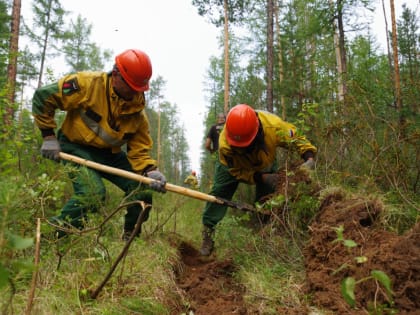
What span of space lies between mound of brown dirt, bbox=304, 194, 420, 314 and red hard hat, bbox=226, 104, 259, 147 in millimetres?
1373

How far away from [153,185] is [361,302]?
2207 mm

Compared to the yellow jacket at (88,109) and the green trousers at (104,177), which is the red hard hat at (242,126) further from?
the green trousers at (104,177)

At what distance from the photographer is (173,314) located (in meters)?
2.45

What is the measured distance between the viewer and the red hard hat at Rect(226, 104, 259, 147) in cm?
396

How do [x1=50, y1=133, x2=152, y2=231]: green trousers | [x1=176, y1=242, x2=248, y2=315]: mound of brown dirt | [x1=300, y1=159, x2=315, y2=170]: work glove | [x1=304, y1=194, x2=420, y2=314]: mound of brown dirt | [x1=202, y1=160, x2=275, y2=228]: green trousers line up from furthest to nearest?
1. [x1=202, y1=160, x2=275, y2=228]: green trousers
2. [x1=300, y1=159, x2=315, y2=170]: work glove
3. [x1=50, y1=133, x2=152, y2=231]: green trousers
4. [x1=176, y1=242, x2=248, y2=315]: mound of brown dirt
5. [x1=304, y1=194, x2=420, y2=314]: mound of brown dirt

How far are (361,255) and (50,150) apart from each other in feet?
10.0

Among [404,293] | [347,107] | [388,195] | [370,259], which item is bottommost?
[404,293]

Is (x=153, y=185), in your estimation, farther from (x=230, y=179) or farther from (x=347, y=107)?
(x=347, y=107)

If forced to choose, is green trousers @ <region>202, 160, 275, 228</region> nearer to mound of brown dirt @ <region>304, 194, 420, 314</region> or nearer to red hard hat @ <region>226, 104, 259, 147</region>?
red hard hat @ <region>226, 104, 259, 147</region>

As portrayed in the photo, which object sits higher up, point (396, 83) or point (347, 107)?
point (396, 83)

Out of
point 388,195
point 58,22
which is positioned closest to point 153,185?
point 388,195


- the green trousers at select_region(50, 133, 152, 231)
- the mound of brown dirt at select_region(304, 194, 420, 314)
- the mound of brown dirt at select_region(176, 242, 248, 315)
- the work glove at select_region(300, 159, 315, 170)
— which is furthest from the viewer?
the work glove at select_region(300, 159, 315, 170)

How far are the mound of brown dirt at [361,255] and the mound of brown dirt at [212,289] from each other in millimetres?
627

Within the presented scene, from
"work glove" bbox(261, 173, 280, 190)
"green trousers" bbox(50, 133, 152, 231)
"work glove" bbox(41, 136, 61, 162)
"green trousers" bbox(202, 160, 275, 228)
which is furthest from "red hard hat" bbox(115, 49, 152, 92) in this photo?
"work glove" bbox(261, 173, 280, 190)
